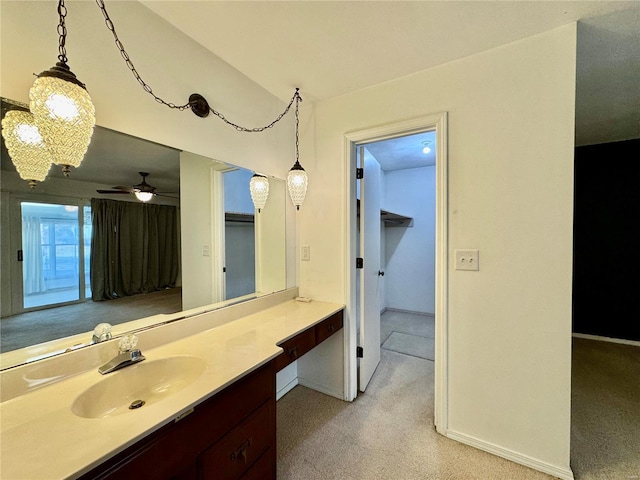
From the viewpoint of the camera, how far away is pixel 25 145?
0.93 m

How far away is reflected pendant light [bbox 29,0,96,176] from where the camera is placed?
80 cm

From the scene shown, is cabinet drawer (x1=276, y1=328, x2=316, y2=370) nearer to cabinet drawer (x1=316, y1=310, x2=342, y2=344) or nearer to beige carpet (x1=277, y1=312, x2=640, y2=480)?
cabinet drawer (x1=316, y1=310, x2=342, y2=344)

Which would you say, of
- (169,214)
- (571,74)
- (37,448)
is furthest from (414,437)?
(571,74)

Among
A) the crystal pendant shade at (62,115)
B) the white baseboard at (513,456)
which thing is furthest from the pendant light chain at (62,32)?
the white baseboard at (513,456)

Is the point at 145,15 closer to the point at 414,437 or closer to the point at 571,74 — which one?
the point at 571,74

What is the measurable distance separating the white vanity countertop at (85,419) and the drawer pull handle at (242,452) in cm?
31

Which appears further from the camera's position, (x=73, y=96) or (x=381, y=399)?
(x=381, y=399)

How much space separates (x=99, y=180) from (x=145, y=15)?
0.84 m

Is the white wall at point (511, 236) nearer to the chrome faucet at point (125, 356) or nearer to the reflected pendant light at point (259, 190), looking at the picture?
the reflected pendant light at point (259, 190)

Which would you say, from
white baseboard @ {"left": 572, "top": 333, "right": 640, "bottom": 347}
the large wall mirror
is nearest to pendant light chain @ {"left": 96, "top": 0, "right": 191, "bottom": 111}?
the large wall mirror

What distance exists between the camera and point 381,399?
6.78ft

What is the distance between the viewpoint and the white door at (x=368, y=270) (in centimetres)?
215

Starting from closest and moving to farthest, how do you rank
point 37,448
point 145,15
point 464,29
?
point 37,448, point 145,15, point 464,29

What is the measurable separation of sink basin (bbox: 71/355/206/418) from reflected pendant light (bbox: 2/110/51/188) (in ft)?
2.59
